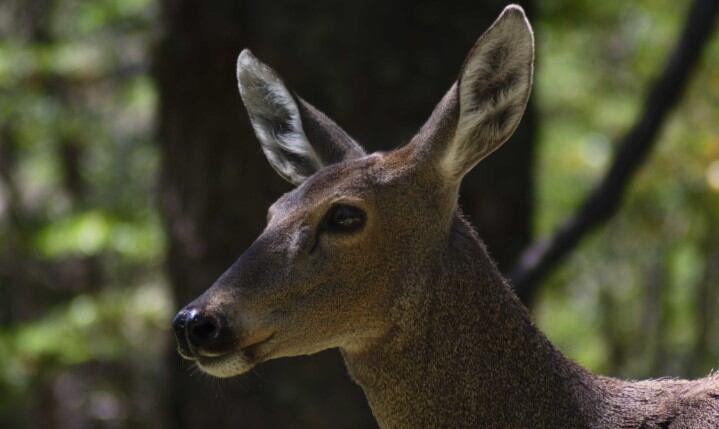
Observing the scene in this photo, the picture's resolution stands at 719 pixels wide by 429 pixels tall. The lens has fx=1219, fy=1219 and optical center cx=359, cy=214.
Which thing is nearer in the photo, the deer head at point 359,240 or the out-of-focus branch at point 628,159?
the deer head at point 359,240

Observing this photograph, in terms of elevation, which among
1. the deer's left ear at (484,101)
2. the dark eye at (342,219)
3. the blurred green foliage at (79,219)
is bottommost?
the blurred green foliage at (79,219)

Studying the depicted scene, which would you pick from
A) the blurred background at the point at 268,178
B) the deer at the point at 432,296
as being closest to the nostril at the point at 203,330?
the deer at the point at 432,296

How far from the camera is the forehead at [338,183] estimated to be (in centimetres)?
395

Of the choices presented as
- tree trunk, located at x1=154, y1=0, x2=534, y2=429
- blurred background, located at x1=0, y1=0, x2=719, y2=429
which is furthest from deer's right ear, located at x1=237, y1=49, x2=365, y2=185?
tree trunk, located at x1=154, y1=0, x2=534, y2=429

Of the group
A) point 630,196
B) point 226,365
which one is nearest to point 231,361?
point 226,365

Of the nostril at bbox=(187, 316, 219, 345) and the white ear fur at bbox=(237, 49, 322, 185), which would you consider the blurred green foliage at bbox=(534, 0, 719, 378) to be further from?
the nostril at bbox=(187, 316, 219, 345)

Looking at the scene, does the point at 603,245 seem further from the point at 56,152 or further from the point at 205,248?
the point at 56,152

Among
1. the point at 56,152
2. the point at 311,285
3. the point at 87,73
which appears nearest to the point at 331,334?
the point at 311,285

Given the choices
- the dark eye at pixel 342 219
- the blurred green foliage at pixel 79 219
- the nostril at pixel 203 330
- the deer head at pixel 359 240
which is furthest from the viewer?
the blurred green foliage at pixel 79 219

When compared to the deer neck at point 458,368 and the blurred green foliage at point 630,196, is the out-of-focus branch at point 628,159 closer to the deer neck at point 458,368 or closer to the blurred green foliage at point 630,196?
the blurred green foliage at point 630,196

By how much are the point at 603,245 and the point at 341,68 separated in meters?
5.01

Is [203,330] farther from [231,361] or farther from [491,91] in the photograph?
[491,91]

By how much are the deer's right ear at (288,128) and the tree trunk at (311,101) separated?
2788 millimetres

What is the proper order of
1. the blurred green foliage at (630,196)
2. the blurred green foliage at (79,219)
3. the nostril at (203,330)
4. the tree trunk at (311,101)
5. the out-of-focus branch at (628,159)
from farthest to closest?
1. the blurred green foliage at (79,219)
2. the blurred green foliage at (630,196)
3. the tree trunk at (311,101)
4. the out-of-focus branch at (628,159)
5. the nostril at (203,330)
